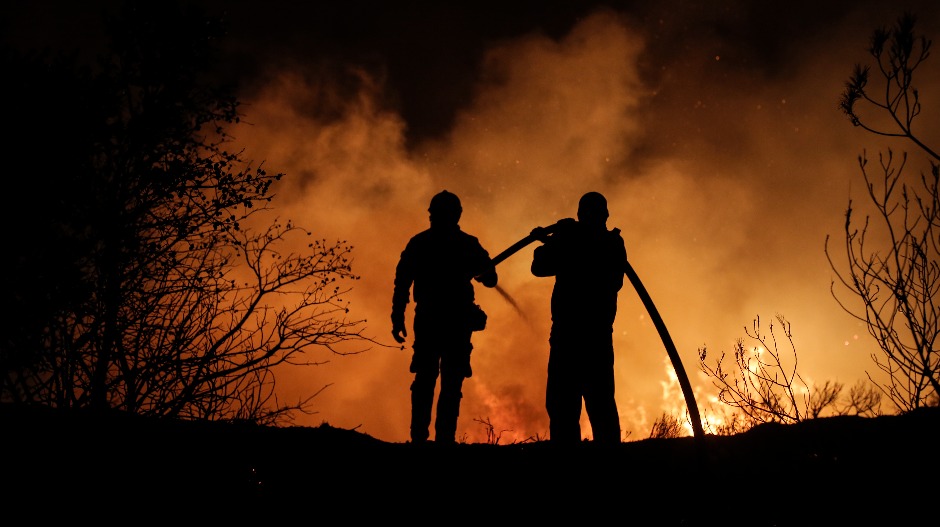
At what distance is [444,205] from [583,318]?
7.72ft

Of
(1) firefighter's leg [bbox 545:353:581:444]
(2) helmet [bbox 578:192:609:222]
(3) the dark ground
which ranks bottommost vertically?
(3) the dark ground

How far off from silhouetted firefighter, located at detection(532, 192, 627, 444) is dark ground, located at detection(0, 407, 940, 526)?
29 cm

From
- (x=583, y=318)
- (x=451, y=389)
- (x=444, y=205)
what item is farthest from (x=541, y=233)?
(x=451, y=389)

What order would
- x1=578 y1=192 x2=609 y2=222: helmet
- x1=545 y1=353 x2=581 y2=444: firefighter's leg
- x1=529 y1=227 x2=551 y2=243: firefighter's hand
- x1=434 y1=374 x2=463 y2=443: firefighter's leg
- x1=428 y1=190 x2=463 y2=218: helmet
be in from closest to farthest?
x1=545 y1=353 x2=581 y2=444: firefighter's leg → x1=578 y1=192 x2=609 y2=222: helmet → x1=529 y1=227 x2=551 y2=243: firefighter's hand → x1=434 y1=374 x2=463 y2=443: firefighter's leg → x1=428 y1=190 x2=463 y2=218: helmet

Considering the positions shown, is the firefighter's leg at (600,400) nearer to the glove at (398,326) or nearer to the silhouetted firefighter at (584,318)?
the silhouetted firefighter at (584,318)

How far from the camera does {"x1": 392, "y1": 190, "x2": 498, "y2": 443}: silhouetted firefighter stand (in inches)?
249

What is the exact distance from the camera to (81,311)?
755cm


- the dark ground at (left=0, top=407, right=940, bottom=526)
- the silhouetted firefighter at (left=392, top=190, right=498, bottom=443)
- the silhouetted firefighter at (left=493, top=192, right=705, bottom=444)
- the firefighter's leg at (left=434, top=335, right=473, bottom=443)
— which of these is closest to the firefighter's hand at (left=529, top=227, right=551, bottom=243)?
the silhouetted firefighter at (left=493, top=192, right=705, bottom=444)

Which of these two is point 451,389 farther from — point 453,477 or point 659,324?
point 659,324

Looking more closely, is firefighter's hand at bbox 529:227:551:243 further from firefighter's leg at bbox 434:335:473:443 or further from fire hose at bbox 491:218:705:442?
firefighter's leg at bbox 434:335:473:443

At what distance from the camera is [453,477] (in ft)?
15.2

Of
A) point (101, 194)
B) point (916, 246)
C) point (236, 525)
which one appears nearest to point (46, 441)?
point (236, 525)

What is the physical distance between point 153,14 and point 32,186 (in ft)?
20.5

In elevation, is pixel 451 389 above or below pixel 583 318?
below
